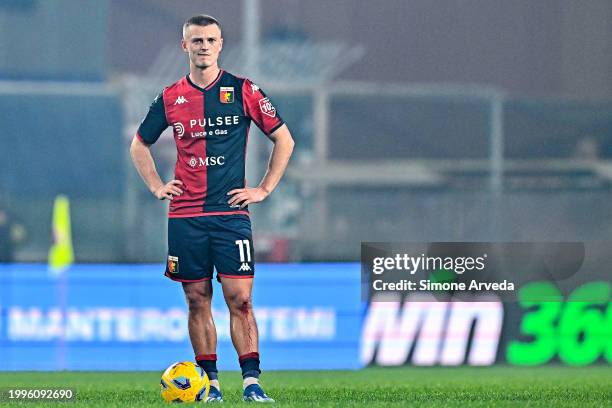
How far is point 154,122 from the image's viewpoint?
6.16m

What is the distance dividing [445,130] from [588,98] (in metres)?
1.29

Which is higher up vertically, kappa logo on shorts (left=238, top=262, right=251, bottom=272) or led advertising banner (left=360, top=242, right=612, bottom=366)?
kappa logo on shorts (left=238, top=262, right=251, bottom=272)

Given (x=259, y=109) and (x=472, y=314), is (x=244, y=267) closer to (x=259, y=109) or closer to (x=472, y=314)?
(x=259, y=109)

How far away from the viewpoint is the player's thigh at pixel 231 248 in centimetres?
602

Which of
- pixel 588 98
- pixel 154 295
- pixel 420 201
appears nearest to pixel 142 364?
pixel 154 295

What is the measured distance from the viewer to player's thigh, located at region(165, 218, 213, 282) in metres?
6.04

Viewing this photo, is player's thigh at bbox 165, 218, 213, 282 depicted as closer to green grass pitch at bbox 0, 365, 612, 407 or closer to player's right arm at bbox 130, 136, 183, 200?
player's right arm at bbox 130, 136, 183, 200

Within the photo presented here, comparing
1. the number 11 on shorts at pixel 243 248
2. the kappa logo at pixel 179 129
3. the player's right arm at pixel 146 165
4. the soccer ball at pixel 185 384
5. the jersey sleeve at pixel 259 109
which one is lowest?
the soccer ball at pixel 185 384

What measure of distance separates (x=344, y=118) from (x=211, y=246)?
7.16 metres

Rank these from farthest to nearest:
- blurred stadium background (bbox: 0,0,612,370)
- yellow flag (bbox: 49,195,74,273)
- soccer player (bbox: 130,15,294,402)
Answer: blurred stadium background (bbox: 0,0,612,370) → yellow flag (bbox: 49,195,74,273) → soccer player (bbox: 130,15,294,402)

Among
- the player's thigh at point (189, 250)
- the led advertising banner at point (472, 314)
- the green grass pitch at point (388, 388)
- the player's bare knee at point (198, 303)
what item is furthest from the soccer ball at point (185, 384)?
the led advertising banner at point (472, 314)

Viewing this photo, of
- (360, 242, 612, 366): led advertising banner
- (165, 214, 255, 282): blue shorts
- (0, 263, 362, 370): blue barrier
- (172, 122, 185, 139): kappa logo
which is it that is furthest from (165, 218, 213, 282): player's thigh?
(360, 242, 612, 366): led advertising banner

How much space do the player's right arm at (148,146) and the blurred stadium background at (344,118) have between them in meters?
4.61

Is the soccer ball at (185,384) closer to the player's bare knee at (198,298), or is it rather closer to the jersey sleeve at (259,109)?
the player's bare knee at (198,298)
